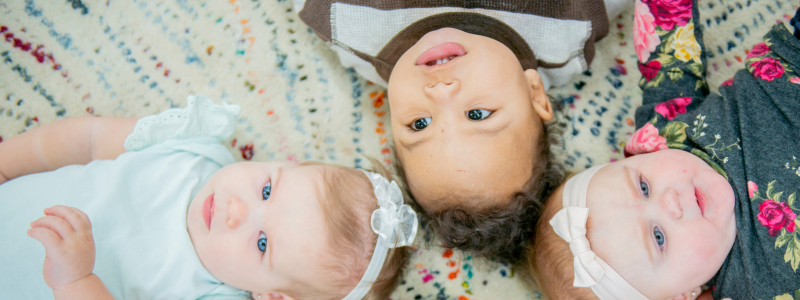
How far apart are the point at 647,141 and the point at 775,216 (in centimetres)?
36

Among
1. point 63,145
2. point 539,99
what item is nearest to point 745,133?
point 539,99

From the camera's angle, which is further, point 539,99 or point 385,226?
point 539,99

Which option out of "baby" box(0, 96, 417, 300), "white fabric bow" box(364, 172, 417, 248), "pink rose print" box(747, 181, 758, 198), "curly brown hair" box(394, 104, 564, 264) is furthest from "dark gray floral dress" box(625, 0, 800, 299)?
"baby" box(0, 96, 417, 300)

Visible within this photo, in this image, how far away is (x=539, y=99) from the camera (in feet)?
4.30

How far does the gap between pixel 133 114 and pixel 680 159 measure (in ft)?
5.47

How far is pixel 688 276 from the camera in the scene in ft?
3.82

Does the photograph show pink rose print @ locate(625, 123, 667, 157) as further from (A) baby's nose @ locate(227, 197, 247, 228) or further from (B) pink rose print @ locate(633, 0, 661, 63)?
(A) baby's nose @ locate(227, 197, 247, 228)

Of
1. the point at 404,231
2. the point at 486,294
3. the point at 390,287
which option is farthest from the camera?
the point at 486,294

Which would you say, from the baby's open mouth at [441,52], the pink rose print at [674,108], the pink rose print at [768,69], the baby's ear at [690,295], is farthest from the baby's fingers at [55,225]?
the pink rose print at [768,69]

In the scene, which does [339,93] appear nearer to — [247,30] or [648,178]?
[247,30]

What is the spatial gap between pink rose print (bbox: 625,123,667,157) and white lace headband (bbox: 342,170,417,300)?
72 centimetres

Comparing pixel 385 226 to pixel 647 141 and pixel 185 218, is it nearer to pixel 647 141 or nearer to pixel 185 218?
pixel 185 218

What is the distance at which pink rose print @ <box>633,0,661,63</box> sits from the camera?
150 centimetres

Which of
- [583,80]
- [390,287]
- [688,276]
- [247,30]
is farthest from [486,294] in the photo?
[247,30]
